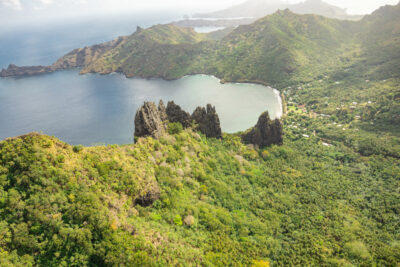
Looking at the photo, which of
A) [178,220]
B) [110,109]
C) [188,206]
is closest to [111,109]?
[110,109]

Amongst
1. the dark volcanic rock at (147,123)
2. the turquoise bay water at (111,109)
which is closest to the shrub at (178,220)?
the dark volcanic rock at (147,123)

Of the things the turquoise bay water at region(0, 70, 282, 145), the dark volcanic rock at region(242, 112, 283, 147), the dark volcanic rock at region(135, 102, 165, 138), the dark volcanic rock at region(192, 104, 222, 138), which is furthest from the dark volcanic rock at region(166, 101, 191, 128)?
the turquoise bay water at region(0, 70, 282, 145)

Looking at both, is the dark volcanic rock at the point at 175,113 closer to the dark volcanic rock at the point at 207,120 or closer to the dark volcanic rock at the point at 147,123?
the dark volcanic rock at the point at 207,120

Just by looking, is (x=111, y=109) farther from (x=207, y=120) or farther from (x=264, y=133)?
(x=264, y=133)

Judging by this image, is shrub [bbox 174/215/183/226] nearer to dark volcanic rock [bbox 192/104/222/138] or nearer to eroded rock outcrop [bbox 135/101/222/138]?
eroded rock outcrop [bbox 135/101/222/138]

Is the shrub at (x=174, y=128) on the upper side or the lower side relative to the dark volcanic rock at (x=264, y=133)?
upper

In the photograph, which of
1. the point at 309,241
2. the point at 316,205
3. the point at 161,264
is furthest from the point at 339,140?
the point at 161,264
